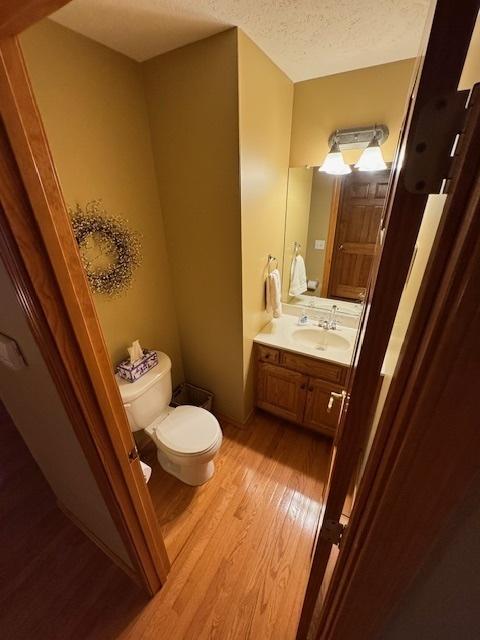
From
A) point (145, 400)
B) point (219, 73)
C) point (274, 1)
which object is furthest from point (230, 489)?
point (274, 1)

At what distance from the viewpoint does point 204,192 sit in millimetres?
1535

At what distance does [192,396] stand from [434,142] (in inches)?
89.5

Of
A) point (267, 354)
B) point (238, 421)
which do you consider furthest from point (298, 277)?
point (238, 421)

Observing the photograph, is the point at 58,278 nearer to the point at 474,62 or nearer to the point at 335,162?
the point at 474,62

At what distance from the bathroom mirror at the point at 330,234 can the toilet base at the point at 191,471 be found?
146 centimetres

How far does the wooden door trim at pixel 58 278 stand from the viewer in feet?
1.85

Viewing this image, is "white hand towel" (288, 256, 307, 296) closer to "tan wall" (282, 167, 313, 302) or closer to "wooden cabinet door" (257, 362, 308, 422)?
"tan wall" (282, 167, 313, 302)

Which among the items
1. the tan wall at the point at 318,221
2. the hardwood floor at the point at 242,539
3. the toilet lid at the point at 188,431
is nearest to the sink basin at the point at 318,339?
the tan wall at the point at 318,221

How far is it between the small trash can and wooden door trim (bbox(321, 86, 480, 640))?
177 centimetres

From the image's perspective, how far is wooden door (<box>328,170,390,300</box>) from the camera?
1.74m

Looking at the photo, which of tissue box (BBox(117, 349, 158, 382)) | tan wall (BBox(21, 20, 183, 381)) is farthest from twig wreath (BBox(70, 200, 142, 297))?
tissue box (BBox(117, 349, 158, 382))

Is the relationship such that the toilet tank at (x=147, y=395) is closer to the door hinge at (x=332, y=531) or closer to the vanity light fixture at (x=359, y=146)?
the door hinge at (x=332, y=531)

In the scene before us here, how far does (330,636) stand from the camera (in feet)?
2.16

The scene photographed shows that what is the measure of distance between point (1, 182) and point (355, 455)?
3.19ft
